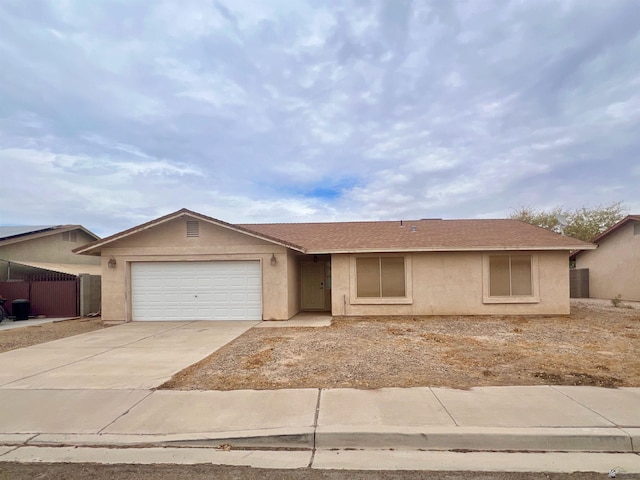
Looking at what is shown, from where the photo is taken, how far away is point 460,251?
49.6 feet

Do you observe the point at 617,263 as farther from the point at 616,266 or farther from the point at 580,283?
the point at 580,283

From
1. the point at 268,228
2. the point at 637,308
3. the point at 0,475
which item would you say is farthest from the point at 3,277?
the point at 637,308

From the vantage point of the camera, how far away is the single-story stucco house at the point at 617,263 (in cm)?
2141

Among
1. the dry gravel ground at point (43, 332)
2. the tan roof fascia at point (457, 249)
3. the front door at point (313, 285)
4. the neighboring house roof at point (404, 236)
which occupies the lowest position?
the dry gravel ground at point (43, 332)

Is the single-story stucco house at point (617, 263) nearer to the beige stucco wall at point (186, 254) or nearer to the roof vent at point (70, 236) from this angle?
the beige stucco wall at point (186, 254)

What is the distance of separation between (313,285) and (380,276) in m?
3.83

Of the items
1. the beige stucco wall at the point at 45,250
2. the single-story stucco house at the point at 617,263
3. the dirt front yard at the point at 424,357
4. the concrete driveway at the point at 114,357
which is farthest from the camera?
the single-story stucco house at the point at 617,263

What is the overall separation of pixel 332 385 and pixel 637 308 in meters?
17.4

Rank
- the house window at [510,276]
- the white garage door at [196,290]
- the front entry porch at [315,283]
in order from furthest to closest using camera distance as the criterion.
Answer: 1. the front entry porch at [315,283]
2. the house window at [510,276]
3. the white garage door at [196,290]

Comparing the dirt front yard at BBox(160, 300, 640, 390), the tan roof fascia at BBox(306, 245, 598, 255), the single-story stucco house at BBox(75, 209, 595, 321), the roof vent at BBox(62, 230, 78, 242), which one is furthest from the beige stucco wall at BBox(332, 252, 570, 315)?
the roof vent at BBox(62, 230, 78, 242)

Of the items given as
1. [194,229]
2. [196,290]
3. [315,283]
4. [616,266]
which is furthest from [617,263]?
[194,229]

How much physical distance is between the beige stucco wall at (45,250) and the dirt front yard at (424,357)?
48.4ft

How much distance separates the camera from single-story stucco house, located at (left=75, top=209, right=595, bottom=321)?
1453 centimetres

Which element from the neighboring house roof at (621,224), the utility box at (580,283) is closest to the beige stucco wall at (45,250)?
the neighboring house roof at (621,224)
